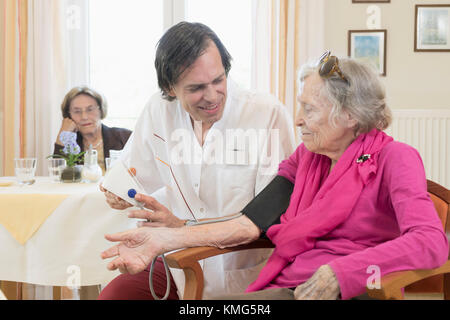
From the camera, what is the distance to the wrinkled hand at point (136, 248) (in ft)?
4.40

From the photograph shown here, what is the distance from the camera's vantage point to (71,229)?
2.14 m

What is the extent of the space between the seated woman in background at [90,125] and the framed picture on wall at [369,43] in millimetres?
1829

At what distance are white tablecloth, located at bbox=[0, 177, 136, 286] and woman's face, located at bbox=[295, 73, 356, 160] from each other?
3.48 ft

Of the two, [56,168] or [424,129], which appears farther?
[424,129]

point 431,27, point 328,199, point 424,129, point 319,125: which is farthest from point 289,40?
point 328,199

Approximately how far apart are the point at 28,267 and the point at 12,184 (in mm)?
458

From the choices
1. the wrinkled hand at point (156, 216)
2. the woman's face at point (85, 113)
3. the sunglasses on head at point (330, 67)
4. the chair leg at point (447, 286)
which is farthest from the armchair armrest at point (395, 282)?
the woman's face at point (85, 113)

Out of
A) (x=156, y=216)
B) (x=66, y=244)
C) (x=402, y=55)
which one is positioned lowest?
(x=66, y=244)

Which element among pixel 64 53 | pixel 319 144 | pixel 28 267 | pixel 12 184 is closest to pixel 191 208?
pixel 319 144

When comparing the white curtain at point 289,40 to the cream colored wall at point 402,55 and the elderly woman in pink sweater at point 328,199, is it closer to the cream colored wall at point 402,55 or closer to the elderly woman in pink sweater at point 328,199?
the cream colored wall at point 402,55

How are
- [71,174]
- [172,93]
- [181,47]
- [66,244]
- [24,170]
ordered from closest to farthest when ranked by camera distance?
[181,47] < [172,93] < [66,244] < [24,170] < [71,174]

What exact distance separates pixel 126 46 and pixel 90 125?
1042mm

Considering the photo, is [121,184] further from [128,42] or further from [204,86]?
[128,42]

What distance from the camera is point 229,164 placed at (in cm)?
170
